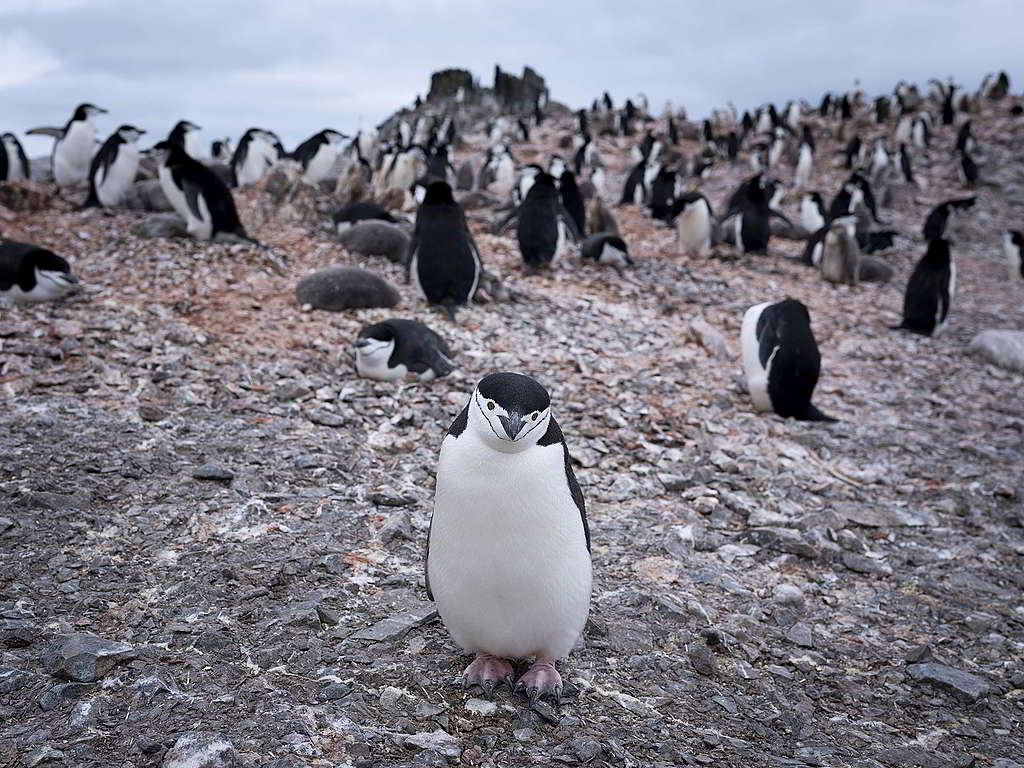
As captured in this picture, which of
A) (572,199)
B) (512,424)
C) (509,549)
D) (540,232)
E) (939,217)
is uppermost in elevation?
(939,217)

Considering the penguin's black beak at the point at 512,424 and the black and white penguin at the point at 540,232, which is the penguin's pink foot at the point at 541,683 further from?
the black and white penguin at the point at 540,232

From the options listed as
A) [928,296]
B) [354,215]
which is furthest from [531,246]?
[928,296]

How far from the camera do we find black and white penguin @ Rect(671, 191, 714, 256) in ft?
38.2

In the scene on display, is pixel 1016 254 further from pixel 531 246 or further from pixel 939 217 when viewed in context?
pixel 531 246

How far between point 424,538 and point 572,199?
30.9 feet

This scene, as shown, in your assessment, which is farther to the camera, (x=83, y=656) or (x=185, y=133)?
(x=185, y=133)

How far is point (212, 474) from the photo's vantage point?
3.77 m

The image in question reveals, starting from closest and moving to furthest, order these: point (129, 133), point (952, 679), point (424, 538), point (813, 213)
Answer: point (952, 679) < point (424, 538) < point (129, 133) < point (813, 213)

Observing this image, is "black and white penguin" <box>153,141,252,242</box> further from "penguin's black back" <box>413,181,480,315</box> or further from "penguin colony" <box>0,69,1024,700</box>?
"penguin's black back" <box>413,181,480,315</box>

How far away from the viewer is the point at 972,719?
Answer: 2852 millimetres

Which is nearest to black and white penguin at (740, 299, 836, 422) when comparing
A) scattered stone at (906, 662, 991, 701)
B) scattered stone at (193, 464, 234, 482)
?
scattered stone at (906, 662, 991, 701)

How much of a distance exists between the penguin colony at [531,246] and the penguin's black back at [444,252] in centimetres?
2

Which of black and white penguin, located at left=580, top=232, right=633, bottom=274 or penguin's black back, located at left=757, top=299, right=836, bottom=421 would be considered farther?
black and white penguin, located at left=580, top=232, right=633, bottom=274

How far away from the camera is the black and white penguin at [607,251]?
1006cm
